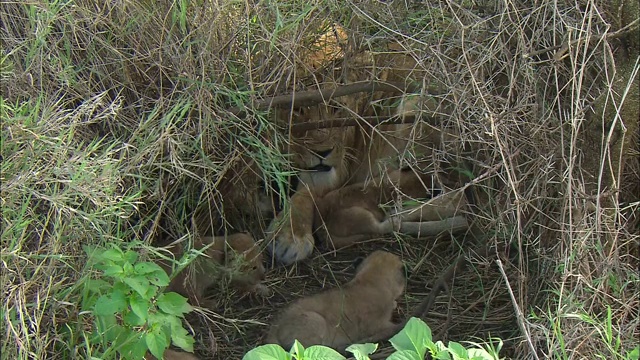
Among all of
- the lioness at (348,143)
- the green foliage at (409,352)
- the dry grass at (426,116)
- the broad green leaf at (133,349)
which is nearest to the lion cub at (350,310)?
the dry grass at (426,116)

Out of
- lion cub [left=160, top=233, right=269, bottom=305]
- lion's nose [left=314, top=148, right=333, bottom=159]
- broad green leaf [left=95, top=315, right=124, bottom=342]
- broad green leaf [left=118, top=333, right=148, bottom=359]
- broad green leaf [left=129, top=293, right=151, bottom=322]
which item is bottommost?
lion cub [left=160, top=233, right=269, bottom=305]

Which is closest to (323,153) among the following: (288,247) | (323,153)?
(323,153)

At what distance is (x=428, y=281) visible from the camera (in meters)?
3.72

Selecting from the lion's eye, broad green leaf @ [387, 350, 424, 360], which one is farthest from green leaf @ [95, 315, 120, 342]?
the lion's eye

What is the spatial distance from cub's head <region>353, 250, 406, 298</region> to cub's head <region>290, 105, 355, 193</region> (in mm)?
462

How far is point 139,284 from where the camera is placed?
2.43 meters

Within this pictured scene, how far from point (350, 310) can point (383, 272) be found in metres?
0.25

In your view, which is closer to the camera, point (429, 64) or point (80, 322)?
point (80, 322)

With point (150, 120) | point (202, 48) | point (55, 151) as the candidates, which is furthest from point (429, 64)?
point (55, 151)

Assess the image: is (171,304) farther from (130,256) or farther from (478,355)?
(478,355)

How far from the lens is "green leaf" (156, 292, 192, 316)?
255cm

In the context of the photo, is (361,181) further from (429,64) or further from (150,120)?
(150,120)

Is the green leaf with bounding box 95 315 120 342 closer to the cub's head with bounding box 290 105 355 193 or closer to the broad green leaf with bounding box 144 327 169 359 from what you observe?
the broad green leaf with bounding box 144 327 169 359

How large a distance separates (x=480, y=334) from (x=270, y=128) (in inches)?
46.1
